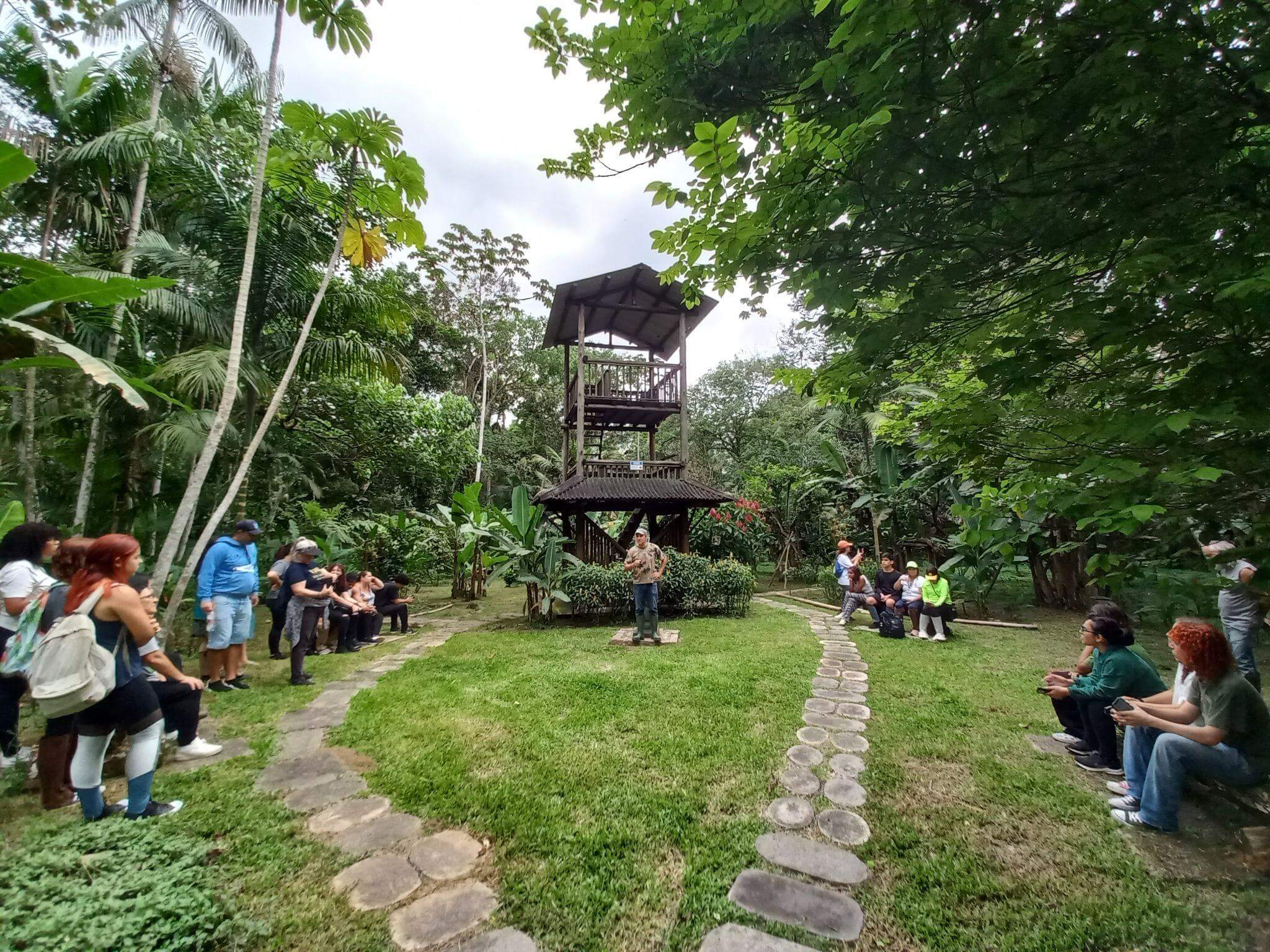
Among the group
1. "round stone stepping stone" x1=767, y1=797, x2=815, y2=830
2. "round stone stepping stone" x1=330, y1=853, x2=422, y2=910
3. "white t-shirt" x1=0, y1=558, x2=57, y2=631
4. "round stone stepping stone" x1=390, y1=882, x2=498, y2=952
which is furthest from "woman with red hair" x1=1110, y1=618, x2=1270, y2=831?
"white t-shirt" x1=0, y1=558, x2=57, y2=631

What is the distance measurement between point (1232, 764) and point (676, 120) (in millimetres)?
4025

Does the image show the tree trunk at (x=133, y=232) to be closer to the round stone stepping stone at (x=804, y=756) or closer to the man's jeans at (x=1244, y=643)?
the round stone stepping stone at (x=804, y=756)

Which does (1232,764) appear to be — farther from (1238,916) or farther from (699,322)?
(699,322)

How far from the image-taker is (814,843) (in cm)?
254

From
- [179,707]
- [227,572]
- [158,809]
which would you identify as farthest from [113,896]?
[227,572]

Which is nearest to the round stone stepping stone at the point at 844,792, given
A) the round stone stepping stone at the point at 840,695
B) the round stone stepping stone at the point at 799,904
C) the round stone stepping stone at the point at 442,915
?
the round stone stepping stone at the point at 799,904

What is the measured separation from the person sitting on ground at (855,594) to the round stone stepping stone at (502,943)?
25.2ft

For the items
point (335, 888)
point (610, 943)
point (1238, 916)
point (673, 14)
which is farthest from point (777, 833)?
point (673, 14)

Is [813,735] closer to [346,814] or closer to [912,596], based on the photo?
[346,814]

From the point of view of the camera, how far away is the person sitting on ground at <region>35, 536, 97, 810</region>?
265cm

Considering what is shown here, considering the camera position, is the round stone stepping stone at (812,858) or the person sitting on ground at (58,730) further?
the person sitting on ground at (58,730)

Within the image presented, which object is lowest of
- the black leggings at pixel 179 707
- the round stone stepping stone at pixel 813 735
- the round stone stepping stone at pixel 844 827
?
the round stone stepping stone at pixel 844 827

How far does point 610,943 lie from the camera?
1.91 m

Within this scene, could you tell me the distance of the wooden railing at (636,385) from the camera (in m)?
10.7
